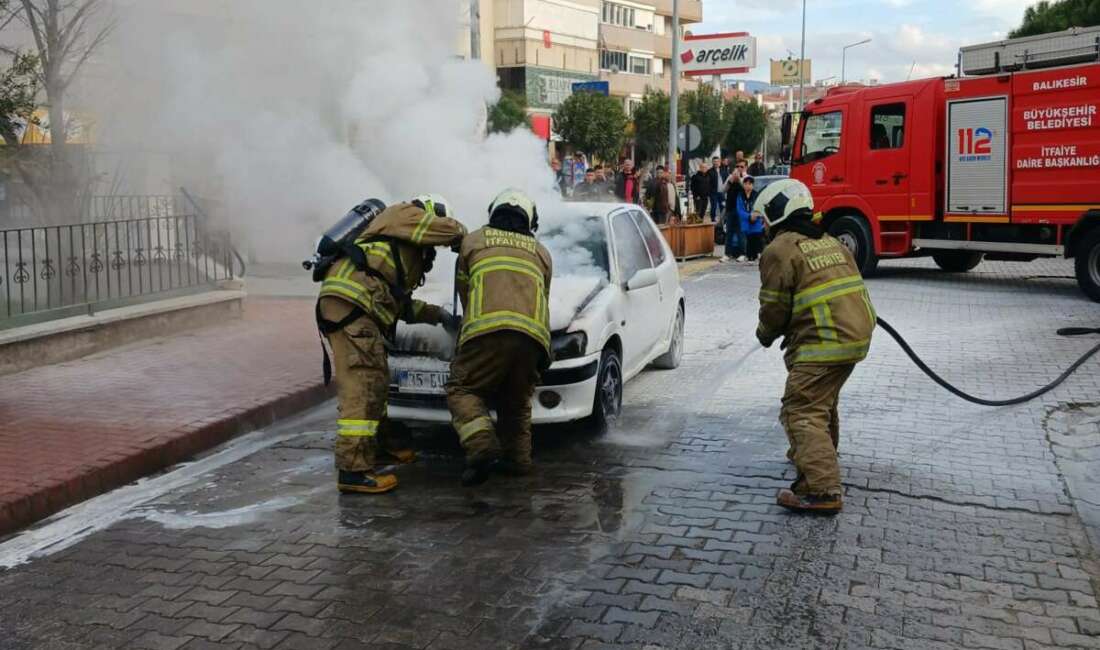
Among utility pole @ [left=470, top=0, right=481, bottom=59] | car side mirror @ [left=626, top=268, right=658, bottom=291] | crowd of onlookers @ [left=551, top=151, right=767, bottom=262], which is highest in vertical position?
utility pole @ [left=470, top=0, right=481, bottom=59]

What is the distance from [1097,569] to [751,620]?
5.69 ft

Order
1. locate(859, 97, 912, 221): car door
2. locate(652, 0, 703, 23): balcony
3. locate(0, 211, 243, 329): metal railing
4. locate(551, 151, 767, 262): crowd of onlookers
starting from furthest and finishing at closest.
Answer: locate(652, 0, 703, 23): balcony
locate(551, 151, 767, 262): crowd of onlookers
locate(859, 97, 912, 221): car door
locate(0, 211, 243, 329): metal railing

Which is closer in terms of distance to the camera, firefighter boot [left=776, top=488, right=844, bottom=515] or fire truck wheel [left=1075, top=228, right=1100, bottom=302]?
firefighter boot [left=776, top=488, right=844, bottom=515]

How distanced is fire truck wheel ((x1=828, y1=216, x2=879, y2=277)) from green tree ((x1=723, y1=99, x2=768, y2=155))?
44.1m

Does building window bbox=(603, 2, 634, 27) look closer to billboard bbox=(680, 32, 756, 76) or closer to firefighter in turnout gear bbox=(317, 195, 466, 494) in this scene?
billboard bbox=(680, 32, 756, 76)

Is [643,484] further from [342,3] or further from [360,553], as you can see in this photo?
[342,3]

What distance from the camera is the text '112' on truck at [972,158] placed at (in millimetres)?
13156

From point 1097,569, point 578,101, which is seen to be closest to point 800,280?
point 1097,569

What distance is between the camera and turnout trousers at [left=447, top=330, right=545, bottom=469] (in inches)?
219

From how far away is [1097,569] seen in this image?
4.52 m

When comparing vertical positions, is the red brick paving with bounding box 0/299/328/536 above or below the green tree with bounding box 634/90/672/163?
below

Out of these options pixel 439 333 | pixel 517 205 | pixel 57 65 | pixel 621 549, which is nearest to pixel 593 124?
pixel 57 65

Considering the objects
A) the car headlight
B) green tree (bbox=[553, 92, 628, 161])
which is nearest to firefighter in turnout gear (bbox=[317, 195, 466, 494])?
the car headlight

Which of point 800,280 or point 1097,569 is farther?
point 800,280
